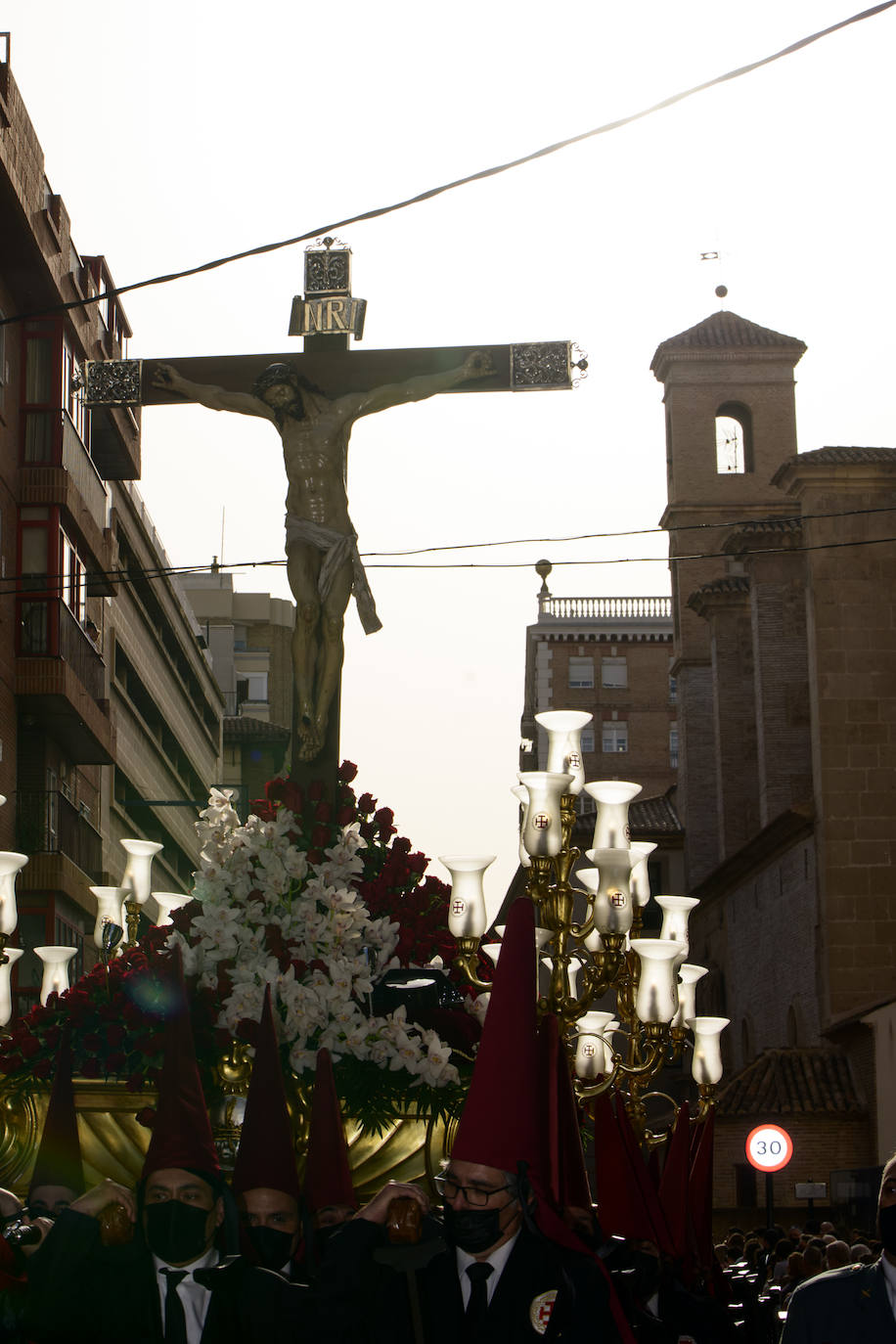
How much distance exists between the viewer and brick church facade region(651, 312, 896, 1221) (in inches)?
1300

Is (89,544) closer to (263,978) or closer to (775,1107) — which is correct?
(775,1107)

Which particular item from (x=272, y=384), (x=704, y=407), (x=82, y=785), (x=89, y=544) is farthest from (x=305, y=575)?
(x=704, y=407)

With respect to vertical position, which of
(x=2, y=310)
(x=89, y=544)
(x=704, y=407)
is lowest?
(x=89, y=544)

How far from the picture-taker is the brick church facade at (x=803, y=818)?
108 feet

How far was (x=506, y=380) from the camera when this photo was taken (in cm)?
1133

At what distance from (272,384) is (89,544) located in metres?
22.3

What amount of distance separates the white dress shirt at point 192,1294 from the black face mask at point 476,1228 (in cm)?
73

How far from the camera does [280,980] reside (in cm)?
812

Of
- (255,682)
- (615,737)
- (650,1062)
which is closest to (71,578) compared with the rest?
(650,1062)

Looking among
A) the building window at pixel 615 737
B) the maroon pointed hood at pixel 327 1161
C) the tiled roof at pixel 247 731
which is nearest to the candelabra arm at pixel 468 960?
the maroon pointed hood at pixel 327 1161

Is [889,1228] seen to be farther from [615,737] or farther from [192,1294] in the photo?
[615,737]

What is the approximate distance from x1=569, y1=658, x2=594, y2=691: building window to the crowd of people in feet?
262

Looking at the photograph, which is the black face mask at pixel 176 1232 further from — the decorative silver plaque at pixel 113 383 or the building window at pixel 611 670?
the building window at pixel 611 670

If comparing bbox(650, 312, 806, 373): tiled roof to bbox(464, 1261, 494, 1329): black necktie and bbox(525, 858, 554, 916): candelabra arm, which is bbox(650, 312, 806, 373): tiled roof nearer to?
bbox(525, 858, 554, 916): candelabra arm
